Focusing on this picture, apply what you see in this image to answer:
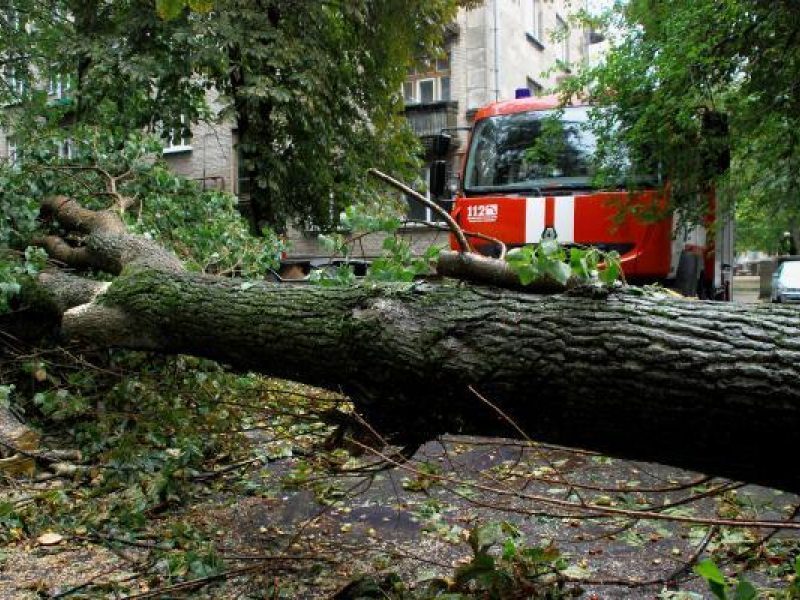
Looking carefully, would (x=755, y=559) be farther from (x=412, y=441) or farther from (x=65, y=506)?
(x=65, y=506)

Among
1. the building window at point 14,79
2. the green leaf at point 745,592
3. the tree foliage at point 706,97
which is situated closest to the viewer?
the green leaf at point 745,592

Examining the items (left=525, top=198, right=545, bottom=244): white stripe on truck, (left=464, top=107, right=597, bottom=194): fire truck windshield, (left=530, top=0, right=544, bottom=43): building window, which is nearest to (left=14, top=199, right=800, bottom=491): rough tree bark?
(left=525, top=198, right=545, bottom=244): white stripe on truck

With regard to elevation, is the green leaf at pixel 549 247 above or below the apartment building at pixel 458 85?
below

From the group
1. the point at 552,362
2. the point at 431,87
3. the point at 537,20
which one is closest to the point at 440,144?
the point at 552,362

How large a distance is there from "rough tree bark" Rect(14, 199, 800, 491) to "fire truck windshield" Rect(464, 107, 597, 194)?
4546 millimetres

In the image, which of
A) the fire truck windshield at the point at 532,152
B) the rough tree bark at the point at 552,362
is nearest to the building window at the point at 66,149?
the fire truck windshield at the point at 532,152

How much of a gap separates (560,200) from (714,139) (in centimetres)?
135

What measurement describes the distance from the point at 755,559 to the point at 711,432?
110 cm

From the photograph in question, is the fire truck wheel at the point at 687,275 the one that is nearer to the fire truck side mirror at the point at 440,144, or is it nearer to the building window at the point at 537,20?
the fire truck side mirror at the point at 440,144

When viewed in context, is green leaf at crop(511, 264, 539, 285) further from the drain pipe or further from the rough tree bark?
the drain pipe

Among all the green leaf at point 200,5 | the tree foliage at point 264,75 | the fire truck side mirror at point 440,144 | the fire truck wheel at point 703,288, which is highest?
the tree foliage at point 264,75

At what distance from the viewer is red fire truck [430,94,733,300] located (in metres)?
6.63

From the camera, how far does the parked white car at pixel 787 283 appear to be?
17422 millimetres

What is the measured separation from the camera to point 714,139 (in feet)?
20.6
